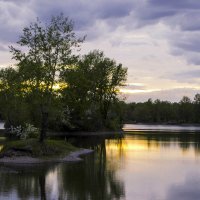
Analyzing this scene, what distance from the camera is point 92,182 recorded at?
31766mm

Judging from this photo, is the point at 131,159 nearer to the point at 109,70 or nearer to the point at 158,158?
the point at 158,158

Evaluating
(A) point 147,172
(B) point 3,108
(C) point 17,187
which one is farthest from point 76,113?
(C) point 17,187

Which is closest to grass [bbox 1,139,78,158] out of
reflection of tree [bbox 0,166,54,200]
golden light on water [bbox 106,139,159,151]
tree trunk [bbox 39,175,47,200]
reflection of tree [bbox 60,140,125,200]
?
reflection of tree [bbox 60,140,125,200]

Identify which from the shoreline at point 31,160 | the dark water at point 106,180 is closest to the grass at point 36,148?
the shoreline at point 31,160

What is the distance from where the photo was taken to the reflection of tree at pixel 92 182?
26.9m

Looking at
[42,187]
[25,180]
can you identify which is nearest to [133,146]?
[25,180]

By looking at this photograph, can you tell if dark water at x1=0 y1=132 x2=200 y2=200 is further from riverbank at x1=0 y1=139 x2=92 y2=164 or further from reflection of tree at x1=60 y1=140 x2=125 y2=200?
riverbank at x1=0 y1=139 x2=92 y2=164

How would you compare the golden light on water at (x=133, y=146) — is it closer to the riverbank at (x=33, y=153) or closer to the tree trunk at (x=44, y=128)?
the tree trunk at (x=44, y=128)

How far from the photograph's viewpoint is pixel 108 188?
2936 cm

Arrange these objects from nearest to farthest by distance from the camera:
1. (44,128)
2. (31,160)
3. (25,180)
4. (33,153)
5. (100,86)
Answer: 1. (25,180)
2. (31,160)
3. (33,153)
4. (44,128)
5. (100,86)

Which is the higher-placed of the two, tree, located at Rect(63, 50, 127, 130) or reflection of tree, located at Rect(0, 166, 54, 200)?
tree, located at Rect(63, 50, 127, 130)

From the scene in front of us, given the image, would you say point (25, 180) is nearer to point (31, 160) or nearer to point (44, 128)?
point (31, 160)

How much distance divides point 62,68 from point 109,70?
66629 mm

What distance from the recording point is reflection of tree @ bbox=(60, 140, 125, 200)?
26891mm
